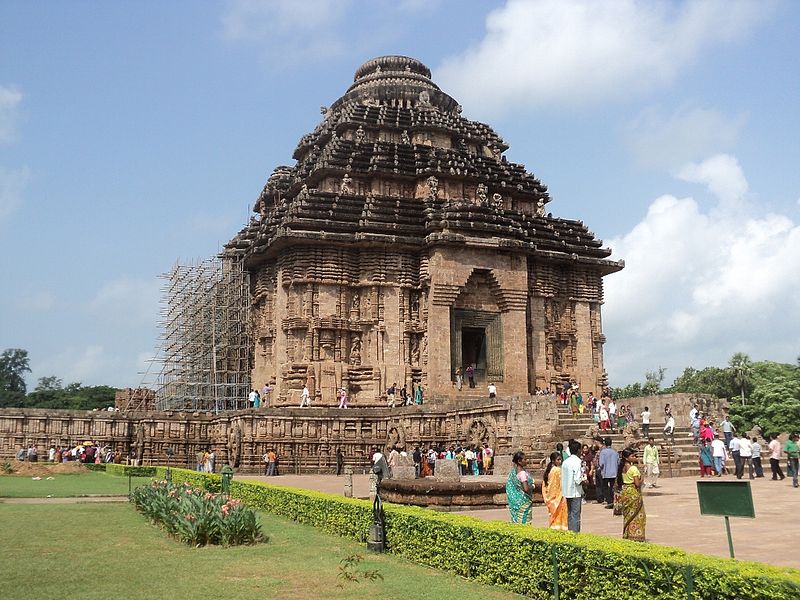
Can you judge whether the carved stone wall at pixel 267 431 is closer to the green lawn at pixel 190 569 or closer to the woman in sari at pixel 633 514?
the woman in sari at pixel 633 514

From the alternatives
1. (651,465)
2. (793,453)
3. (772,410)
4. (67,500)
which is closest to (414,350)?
(651,465)

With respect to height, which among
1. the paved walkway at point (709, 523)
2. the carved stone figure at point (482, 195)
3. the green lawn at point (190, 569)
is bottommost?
the green lawn at point (190, 569)

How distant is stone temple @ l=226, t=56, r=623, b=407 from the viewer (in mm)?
30469

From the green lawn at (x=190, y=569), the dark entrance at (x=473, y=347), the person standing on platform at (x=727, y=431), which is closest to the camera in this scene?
the green lawn at (x=190, y=569)

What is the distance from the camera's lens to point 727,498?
26.3 ft

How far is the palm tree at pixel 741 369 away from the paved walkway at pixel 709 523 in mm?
51628

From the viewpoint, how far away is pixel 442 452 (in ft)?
83.5

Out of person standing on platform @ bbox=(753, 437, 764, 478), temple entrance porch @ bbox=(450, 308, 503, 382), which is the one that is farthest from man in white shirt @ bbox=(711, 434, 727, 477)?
temple entrance porch @ bbox=(450, 308, 503, 382)

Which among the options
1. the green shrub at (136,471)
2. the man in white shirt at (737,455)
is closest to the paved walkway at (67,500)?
the green shrub at (136,471)

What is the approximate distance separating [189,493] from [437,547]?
16.3 ft

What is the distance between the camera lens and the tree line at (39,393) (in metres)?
72.0

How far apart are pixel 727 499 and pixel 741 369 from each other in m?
64.7

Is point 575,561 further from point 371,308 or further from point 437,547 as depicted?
point 371,308

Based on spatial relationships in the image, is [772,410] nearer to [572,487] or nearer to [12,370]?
[572,487]
